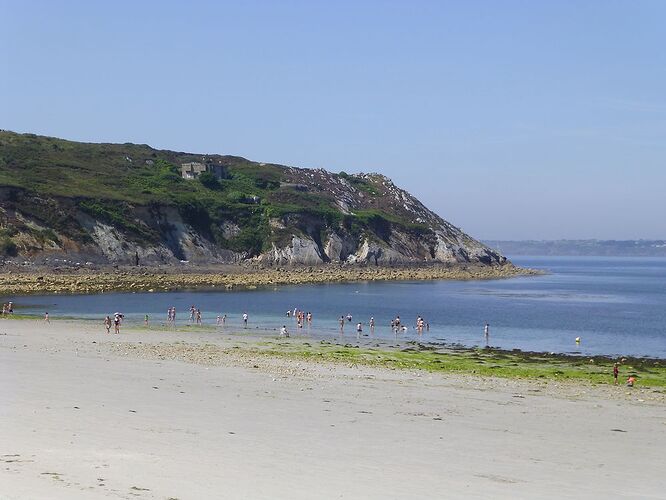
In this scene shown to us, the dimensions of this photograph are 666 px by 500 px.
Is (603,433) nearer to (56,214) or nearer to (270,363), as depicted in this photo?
(270,363)

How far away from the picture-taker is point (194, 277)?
90.9 metres

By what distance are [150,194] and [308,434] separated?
9631 cm

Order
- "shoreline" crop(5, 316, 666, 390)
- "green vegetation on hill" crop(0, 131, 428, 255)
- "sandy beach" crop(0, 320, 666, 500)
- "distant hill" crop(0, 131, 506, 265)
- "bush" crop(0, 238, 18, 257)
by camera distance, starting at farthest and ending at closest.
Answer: "green vegetation on hill" crop(0, 131, 428, 255), "distant hill" crop(0, 131, 506, 265), "bush" crop(0, 238, 18, 257), "shoreline" crop(5, 316, 666, 390), "sandy beach" crop(0, 320, 666, 500)

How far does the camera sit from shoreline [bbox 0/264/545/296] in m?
73.3

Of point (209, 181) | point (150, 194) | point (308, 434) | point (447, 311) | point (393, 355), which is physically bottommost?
point (393, 355)

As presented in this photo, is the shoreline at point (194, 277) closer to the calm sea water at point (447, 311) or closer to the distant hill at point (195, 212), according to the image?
the distant hill at point (195, 212)

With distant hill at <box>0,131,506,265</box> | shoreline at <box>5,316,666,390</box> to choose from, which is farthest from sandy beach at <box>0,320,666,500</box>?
distant hill at <box>0,131,506,265</box>

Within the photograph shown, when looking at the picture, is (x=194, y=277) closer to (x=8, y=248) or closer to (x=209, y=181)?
(x=8, y=248)

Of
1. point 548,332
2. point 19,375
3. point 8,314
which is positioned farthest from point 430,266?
point 19,375

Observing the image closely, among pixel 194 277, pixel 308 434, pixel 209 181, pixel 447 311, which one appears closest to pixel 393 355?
pixel 308 434

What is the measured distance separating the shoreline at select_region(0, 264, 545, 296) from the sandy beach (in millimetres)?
48398

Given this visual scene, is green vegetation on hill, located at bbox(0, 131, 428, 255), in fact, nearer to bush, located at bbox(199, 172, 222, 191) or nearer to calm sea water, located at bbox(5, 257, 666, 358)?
bush, located at bbox(199, 172, 222, 191)

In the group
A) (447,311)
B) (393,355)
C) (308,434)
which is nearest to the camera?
(308,434)

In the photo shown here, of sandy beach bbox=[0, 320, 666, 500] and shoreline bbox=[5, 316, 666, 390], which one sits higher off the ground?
sandy beach bbox=[0, 320, 666, 500]
